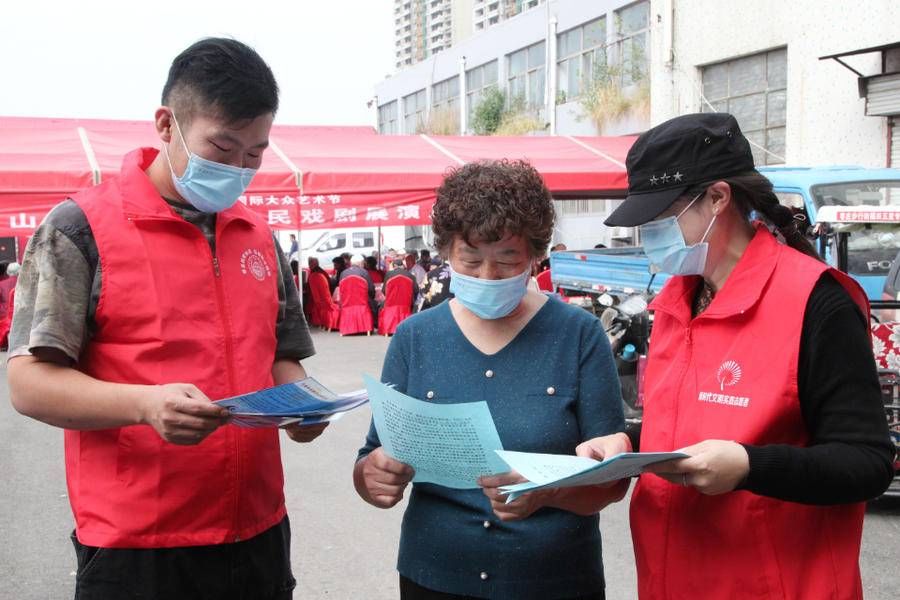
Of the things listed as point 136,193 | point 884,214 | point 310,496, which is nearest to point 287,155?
point 310,496

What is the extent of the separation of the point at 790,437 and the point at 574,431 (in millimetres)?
505

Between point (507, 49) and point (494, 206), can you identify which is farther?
point (507, 49)

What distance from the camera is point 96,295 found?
2.13 metres

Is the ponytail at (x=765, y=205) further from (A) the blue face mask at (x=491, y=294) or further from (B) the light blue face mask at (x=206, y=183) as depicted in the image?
(B) the light blue face mask at (x=206, y=183)

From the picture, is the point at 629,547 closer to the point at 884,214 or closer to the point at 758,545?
the point at 884,214

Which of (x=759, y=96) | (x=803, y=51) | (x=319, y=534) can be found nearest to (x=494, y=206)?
(x=319, y=534)

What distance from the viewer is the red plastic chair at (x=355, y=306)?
16922 mm

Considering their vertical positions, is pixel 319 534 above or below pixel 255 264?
below

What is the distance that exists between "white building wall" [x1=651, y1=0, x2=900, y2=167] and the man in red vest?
15389 mm

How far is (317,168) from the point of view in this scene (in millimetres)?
15461

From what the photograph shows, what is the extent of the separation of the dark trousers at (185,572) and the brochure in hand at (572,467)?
80 centimetres

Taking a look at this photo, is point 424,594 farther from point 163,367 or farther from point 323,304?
point 323,304

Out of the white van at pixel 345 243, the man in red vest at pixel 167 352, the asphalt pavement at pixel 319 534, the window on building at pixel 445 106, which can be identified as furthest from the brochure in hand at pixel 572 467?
the window on building at pixel 445 106

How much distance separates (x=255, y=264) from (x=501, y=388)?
2.26 ft
